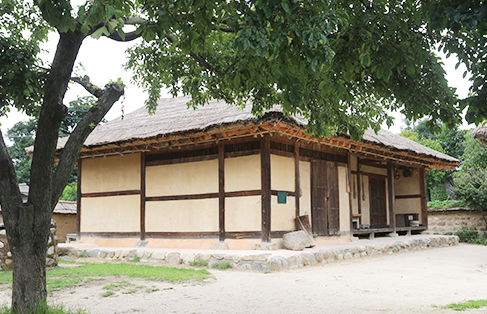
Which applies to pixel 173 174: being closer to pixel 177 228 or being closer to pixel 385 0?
pixel 177 228

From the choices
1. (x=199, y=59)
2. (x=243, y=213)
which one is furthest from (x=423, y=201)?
(x=199, y=59)

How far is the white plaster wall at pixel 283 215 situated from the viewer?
899 centimetres

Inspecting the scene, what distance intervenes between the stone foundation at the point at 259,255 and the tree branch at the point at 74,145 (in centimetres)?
423

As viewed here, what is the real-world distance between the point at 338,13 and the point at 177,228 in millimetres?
7835

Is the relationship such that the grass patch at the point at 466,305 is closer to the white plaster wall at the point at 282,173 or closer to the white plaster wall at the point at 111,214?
the white plaster wall at the point at 282,173

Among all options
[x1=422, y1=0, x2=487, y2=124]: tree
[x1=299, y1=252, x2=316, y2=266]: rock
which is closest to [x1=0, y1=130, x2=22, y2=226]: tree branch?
[x1=422, y1=0, x2=487, y2=124]: tree

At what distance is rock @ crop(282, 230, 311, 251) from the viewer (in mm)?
8586

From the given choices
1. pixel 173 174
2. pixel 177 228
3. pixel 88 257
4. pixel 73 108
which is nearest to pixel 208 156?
pixel 173 174

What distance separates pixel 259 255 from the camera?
7680mm

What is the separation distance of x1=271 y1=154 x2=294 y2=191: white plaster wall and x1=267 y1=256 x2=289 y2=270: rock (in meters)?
1.82

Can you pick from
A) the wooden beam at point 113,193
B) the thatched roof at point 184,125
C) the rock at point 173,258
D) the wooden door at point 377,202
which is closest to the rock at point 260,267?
the rock at point 173,258

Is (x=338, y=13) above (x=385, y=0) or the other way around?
the other way around

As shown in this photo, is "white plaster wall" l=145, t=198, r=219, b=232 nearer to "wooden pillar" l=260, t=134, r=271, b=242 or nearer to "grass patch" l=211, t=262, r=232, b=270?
"wooden pillar" l=260, t=134, r=271, b=242

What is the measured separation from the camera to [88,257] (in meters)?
9.98
